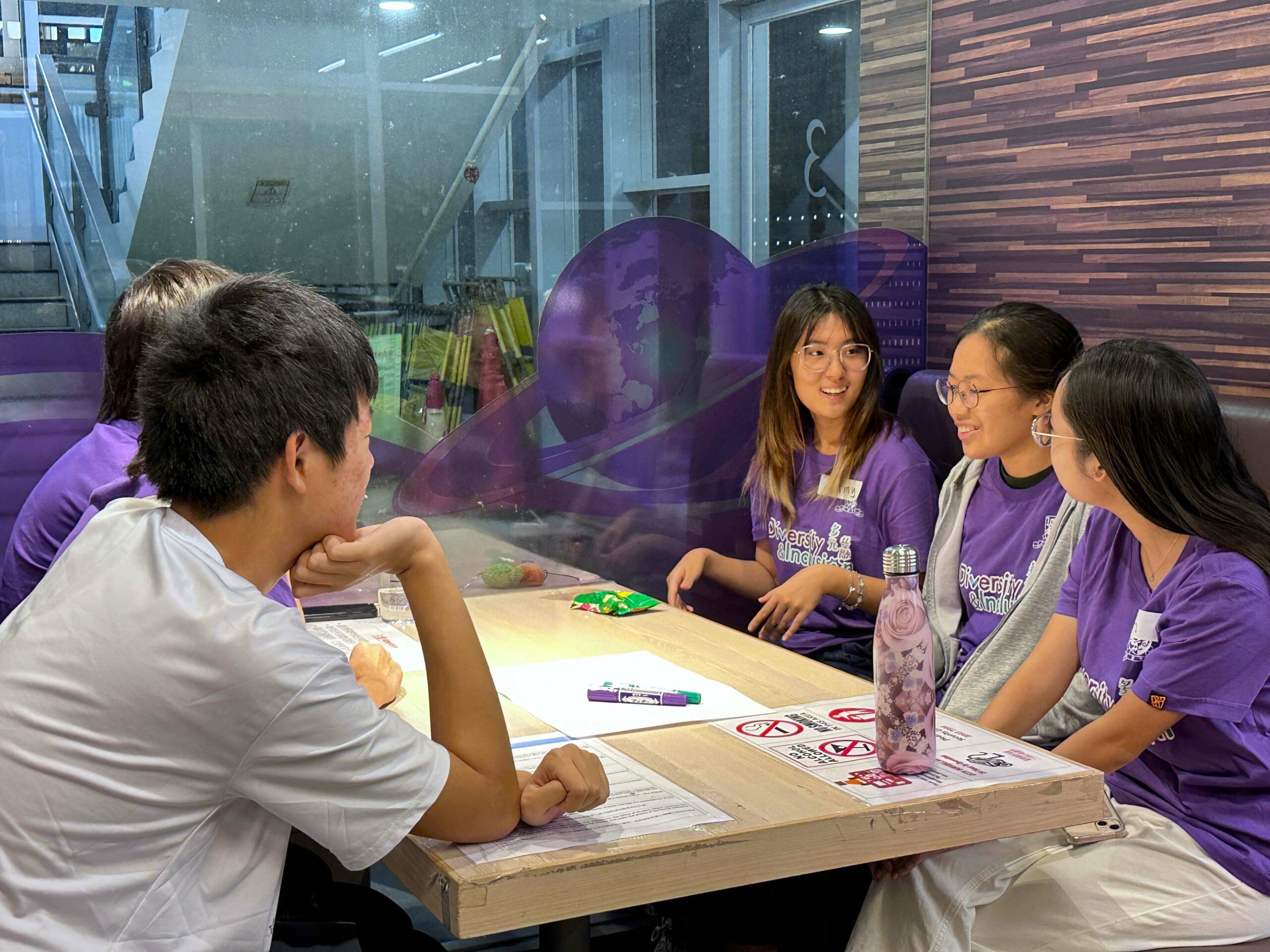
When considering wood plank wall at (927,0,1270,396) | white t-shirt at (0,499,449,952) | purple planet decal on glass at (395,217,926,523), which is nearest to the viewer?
white t-shirt at (0,499,449,952)

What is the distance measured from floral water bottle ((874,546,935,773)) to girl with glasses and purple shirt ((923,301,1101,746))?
84 centimetres

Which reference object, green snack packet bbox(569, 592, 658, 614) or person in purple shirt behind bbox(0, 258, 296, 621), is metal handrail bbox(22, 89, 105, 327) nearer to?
person in purple shirt behind bbox(0, 258, 296, 621)

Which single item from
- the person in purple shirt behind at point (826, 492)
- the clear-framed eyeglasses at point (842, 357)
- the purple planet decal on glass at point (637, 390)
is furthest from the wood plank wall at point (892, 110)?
the clear-framed eyeglasses at point (842, 357)

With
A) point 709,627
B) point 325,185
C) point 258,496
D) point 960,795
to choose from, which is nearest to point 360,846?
point 258,496

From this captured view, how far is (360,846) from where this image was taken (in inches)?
45.2

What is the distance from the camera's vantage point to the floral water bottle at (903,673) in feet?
4.53

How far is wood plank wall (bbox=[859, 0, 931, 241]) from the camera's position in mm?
3549

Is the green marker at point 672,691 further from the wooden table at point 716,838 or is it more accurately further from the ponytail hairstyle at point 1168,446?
the ponytail hairstyle at point 1168,446

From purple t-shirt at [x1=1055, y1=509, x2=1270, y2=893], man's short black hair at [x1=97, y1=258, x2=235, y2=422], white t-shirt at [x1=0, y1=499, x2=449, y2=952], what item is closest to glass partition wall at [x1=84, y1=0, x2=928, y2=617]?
man's short black hair at [x1=97, y1=258, x2=235, y2=422]

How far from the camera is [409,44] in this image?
2.99 metres

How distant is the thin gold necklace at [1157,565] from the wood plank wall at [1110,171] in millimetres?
1184

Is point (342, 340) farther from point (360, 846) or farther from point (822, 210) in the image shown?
point (822, 210)

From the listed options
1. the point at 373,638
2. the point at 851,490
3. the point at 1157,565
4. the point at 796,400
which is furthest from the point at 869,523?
the point at 373,638

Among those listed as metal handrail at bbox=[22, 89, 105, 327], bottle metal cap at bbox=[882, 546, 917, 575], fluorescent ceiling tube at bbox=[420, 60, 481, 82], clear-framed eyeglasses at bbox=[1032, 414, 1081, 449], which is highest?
fluorescent ceiling tube at bbox=[420, 60, 481, 82]
